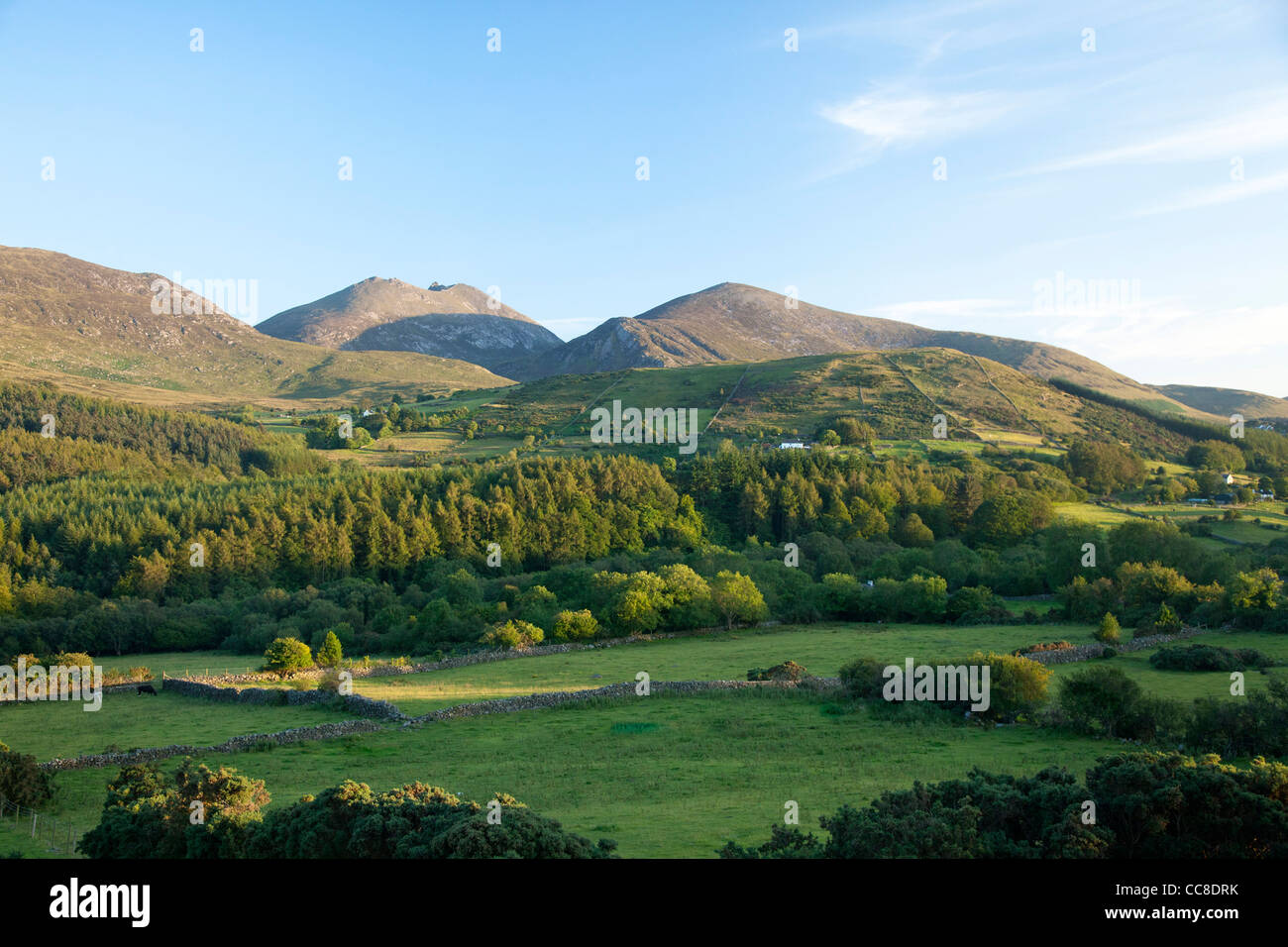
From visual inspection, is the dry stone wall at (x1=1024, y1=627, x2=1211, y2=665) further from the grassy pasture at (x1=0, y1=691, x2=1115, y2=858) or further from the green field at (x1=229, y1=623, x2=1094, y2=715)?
the grassy pasture at (x1=0, y1=691, x2=1115, y2=858)

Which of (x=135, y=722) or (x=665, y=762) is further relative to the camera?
(x=135, y=722)

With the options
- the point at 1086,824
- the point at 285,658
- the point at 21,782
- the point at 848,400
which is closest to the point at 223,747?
the point at 21,782

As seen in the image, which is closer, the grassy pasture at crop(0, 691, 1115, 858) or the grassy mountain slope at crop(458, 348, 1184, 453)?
the grassy pasture at crop(0, 691, 1115, 858)

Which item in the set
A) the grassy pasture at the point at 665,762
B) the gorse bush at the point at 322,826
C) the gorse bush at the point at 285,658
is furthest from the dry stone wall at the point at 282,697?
the gorse bush at the point at 322,826

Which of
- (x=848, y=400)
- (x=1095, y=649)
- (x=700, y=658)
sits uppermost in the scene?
(x=848, y=400)

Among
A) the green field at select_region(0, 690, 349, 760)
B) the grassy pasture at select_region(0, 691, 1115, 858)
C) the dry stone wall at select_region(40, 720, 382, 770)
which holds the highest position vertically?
the grassy pasture at select_region(0, 691, 1115, 858)

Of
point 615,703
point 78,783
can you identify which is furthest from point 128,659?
point 615,703

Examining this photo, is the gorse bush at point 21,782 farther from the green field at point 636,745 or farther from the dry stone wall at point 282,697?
the dry stone wall at point 282,697

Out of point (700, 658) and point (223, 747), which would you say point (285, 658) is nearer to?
point (223, 747)

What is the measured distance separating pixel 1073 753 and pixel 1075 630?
2687cm

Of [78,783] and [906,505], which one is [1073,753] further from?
[906,505]

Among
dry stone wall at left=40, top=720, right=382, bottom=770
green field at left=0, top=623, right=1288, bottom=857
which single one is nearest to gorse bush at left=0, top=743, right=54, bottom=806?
green field at left=0, top=623, right=1288, bottom=857

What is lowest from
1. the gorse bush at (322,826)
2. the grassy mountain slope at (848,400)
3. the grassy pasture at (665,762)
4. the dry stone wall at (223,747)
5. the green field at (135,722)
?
the green field at (135,722)

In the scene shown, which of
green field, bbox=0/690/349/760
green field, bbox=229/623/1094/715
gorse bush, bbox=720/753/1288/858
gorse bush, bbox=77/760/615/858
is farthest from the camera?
green field, bbox=229/623/1094/715
